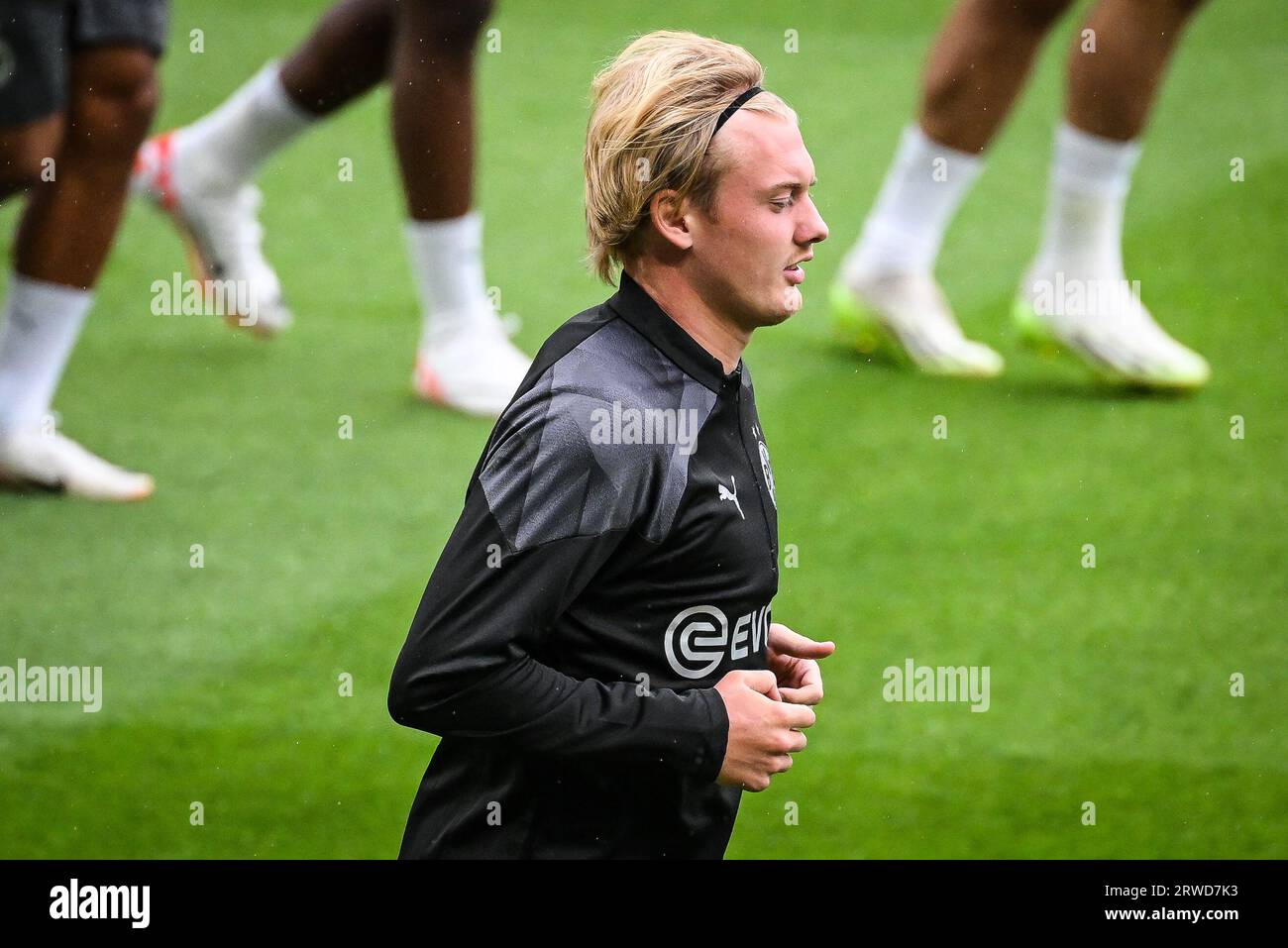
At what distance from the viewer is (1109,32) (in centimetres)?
414

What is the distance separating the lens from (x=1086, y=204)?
4.27 m

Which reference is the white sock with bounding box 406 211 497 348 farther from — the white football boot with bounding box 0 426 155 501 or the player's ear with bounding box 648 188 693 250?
the player's ear with bounding box 648 188 693 250

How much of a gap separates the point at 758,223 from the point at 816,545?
83.8 inches

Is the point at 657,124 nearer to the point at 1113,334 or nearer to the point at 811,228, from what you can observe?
the point at 811,228

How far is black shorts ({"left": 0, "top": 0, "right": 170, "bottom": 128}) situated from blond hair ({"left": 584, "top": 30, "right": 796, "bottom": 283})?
7.41ft

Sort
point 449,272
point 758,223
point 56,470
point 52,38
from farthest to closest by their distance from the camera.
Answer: point 449,272 → point 56,470 → point 52,38 → point 758,223

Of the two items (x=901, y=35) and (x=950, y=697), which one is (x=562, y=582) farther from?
(x=901, y=35)

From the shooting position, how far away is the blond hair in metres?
1.64

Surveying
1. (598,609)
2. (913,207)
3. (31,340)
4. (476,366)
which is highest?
(598,609)

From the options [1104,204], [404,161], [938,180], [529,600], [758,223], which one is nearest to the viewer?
[529,600]

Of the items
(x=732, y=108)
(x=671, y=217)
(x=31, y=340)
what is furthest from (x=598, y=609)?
(x=31, y=340)

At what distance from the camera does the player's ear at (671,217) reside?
165 centimetres

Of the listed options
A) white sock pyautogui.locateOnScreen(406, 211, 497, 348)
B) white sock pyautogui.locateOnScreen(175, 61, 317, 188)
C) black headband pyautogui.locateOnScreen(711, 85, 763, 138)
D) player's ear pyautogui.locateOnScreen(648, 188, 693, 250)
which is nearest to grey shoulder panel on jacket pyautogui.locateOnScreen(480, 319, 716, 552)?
player's ear pyautogui.locateOnScreen(648, 188, 693, 250)

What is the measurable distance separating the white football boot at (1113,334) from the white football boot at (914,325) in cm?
23
